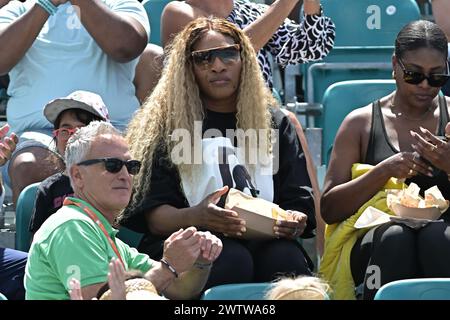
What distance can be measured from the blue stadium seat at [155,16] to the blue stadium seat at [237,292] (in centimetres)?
286

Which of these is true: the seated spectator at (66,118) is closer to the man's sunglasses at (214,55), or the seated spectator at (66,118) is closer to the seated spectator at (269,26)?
the man's sunglasses at (214,55)

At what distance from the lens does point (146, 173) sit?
14.8 feet

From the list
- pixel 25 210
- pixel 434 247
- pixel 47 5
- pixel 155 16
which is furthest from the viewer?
pixel 155 16

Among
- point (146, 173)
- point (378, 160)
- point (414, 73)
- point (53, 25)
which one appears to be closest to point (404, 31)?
point (414, 73)

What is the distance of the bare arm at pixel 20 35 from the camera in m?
5.23

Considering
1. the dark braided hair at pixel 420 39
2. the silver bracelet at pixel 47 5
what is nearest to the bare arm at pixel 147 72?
the silver bracelet at pixel 47 5

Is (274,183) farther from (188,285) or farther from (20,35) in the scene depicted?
(20,35)

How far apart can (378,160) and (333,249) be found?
0.45 meters

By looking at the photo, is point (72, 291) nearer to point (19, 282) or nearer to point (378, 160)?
point (19, 282)

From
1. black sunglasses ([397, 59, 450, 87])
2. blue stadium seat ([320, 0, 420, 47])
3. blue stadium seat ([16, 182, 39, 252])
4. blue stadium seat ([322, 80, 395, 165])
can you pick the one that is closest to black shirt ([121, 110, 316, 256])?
blue stadium seat ([16, 182, 39, 252])

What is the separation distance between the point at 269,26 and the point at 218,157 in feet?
3.58

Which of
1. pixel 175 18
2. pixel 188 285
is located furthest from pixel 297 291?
pixel 175 18

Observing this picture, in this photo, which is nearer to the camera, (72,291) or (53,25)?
(72,291)

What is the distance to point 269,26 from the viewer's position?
5363mm
